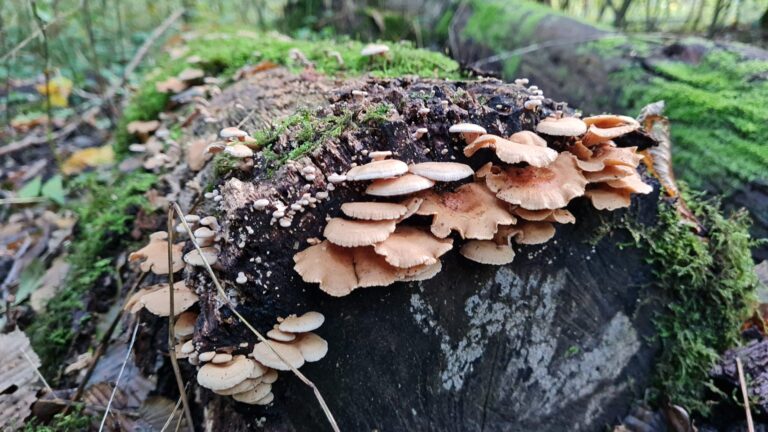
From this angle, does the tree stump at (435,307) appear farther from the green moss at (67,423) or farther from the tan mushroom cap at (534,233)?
the green moss at (67,423)

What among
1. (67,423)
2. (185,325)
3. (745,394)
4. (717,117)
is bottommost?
(67,423)

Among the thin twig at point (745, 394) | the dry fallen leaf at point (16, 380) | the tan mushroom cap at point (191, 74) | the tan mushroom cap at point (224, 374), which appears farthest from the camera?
the tan mushroom cap at point (191, 74)

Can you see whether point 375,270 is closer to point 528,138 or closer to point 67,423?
point 528,138

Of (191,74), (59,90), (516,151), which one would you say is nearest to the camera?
(516,151)

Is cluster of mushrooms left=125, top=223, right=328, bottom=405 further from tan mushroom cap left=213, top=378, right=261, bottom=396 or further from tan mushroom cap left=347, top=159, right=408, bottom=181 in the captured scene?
tan mushroom cap left=347, top=159, right=408, bottom=181

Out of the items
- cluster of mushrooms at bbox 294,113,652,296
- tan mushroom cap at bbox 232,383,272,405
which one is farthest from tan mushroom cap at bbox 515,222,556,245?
tan mushroom cap at bbox 232,383,272,405

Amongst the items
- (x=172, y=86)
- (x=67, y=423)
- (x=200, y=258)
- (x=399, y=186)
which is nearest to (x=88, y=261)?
(x=67, y=423)

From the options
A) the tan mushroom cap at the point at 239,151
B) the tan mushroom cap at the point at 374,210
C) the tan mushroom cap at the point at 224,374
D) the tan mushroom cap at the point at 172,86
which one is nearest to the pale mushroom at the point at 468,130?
the tan mushroom cap at the point at 374,210
